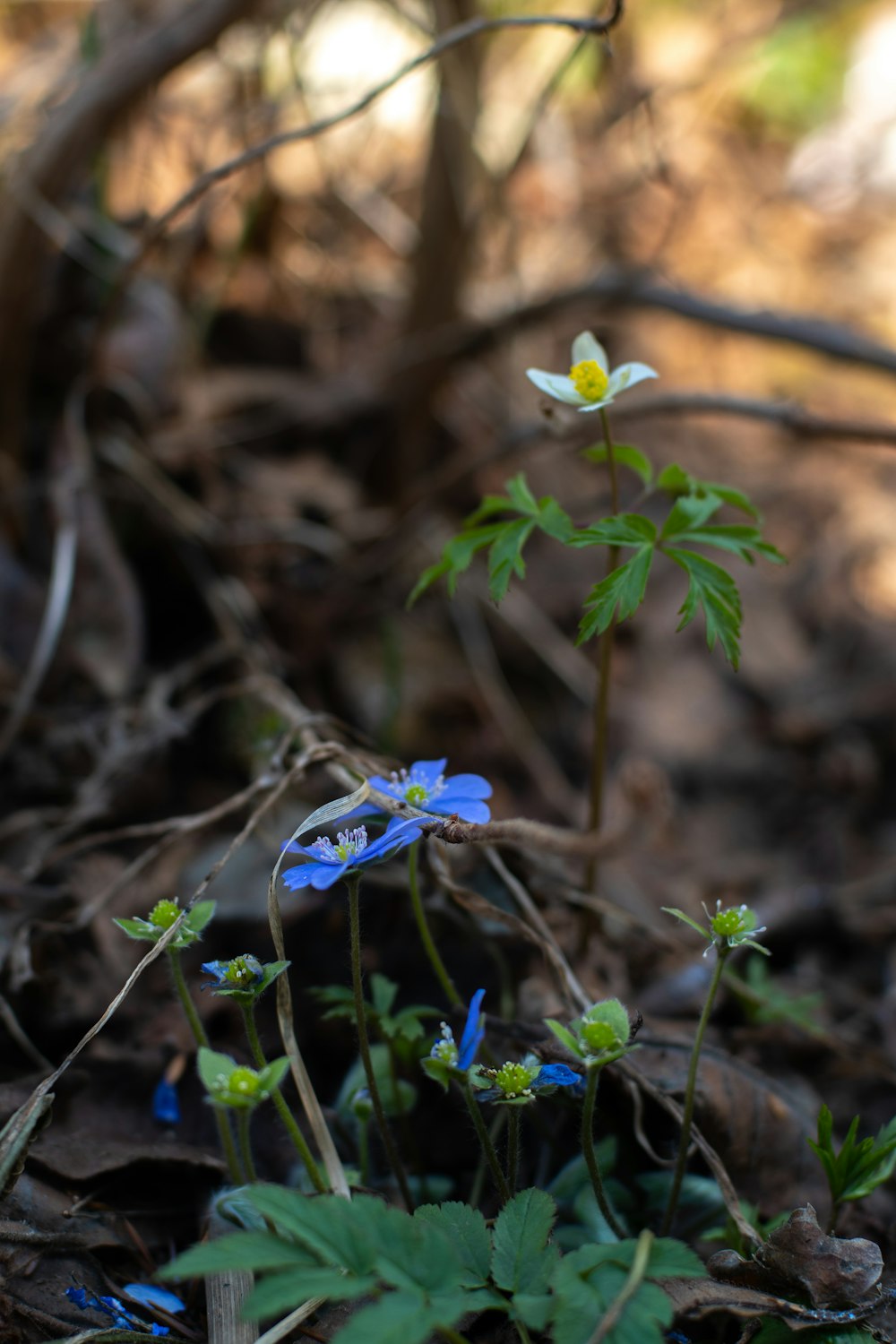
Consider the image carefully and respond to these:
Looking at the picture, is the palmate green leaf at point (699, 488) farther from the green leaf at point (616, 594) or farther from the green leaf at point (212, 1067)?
the green leaf at point (212, 1067)

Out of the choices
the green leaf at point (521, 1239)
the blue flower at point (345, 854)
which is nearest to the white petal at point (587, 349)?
the blue flower at point (345, 854)

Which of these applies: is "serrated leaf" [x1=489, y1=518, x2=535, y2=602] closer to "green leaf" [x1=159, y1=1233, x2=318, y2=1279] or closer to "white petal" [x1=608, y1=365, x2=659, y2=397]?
"white petal" [x1=608, y1=365, x2=659, y2=397]

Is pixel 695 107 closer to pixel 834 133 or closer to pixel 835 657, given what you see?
pixel 834 133

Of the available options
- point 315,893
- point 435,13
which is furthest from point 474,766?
point 435,13

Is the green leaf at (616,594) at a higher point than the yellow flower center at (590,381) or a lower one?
lower

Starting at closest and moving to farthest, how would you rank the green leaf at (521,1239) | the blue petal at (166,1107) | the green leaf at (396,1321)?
the green leaf at (396,1321) < the green leaf at (521,1239) < the blue petal at (166,1107)

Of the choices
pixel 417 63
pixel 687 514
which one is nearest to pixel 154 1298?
pixel 687 514
